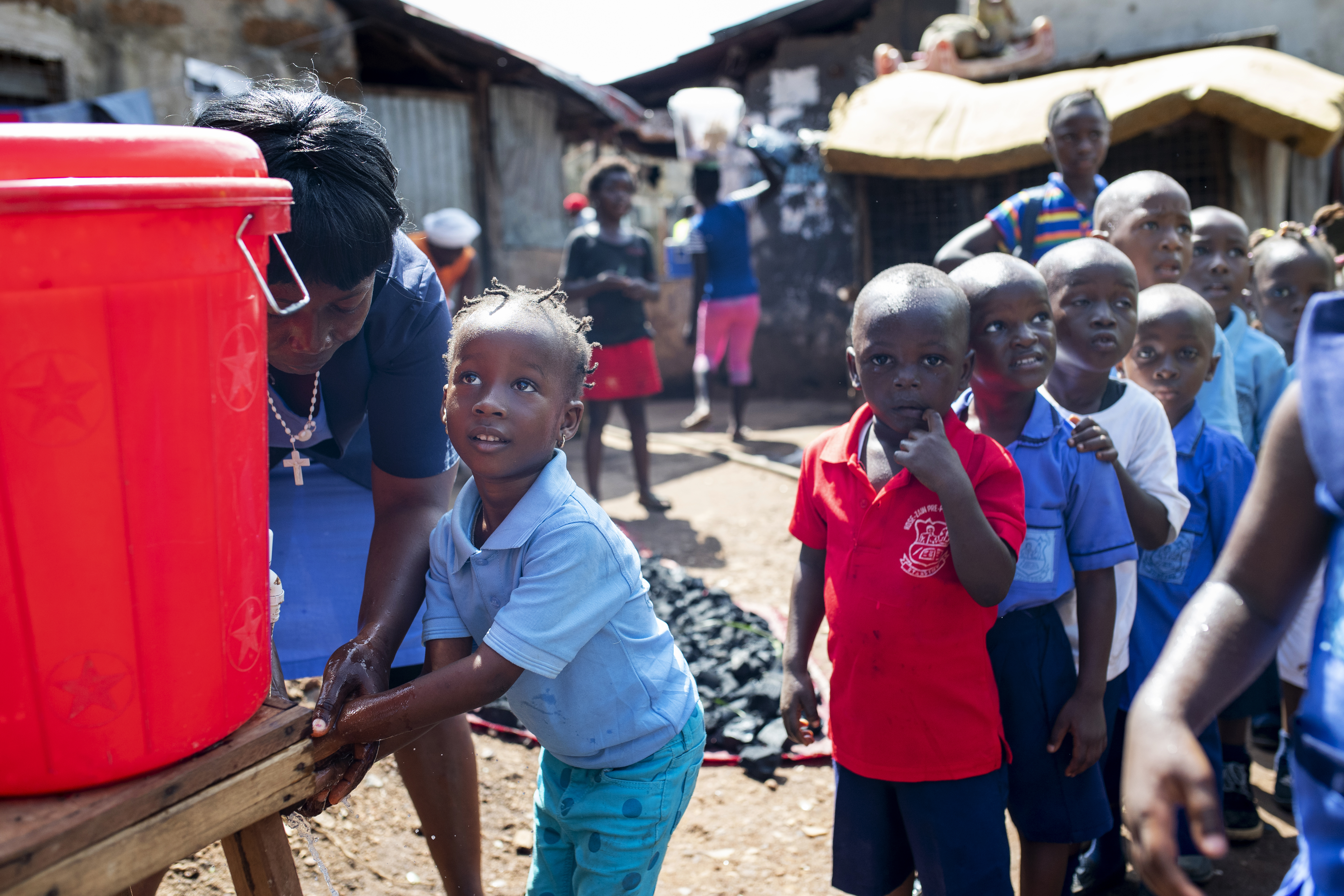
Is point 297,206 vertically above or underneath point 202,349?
above

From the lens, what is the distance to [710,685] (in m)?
3.57

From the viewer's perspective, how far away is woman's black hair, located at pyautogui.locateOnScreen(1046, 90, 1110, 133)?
152 inches

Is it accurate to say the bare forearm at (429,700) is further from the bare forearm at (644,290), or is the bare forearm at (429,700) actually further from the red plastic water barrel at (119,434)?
the bare forearm at (644,290)

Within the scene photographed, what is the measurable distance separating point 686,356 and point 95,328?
10.4 m

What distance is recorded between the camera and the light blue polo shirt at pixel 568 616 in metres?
1.61

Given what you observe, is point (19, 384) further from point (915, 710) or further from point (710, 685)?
point (710, 685)

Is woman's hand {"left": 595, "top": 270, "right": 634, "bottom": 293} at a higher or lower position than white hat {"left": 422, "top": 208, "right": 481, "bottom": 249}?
lower

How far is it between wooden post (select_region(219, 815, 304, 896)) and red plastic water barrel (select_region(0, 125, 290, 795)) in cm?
21

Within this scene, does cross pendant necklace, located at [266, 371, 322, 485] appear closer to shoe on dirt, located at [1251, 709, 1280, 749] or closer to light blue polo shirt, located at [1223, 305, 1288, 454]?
light blue polo shirt, located at [1223, 305, 1288, 454]

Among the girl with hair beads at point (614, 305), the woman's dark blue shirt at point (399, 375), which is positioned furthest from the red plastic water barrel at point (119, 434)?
the girl with hair beads at point (614, 305)

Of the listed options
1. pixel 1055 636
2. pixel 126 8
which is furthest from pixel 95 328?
pixel 126 8

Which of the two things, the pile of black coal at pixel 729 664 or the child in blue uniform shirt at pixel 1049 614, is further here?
the pile of black coal at pixel 729 664

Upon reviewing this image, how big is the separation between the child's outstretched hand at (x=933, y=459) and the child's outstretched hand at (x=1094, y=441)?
1.22ft

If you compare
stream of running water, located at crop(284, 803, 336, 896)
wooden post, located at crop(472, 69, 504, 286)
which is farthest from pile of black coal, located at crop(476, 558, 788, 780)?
wooden post, located at crop(472, 69, 504, 286)
